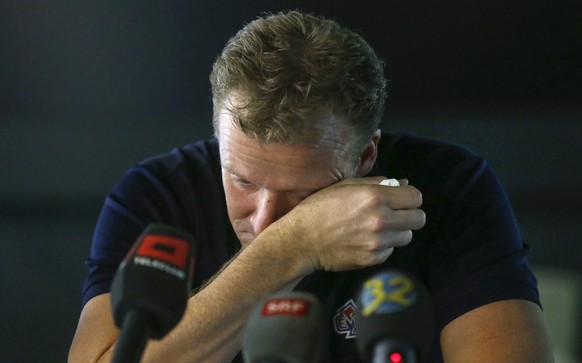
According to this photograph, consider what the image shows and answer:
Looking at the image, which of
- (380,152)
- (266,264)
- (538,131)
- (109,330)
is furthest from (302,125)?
(538,131)

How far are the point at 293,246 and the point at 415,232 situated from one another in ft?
1.02

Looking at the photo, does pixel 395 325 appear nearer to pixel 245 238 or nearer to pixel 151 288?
pixel 151 288

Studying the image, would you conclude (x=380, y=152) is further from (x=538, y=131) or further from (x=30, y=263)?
(x=30, y=263)

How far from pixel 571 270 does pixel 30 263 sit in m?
1.60

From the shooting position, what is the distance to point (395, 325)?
0.76 metres

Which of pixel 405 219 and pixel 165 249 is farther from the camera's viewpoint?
pixel 405 219

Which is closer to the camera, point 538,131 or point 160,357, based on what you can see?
point 160,357

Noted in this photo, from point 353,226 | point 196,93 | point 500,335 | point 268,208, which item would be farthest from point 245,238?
point 196,93

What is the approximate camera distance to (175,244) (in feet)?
2.72

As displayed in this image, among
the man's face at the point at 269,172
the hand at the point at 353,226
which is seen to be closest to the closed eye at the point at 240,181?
the man's face at the point at 269,172

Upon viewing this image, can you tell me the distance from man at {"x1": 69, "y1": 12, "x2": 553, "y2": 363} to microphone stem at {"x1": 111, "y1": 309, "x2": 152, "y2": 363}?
71 cm

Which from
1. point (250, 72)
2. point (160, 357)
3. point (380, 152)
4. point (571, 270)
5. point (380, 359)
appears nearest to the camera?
point (380, 359)

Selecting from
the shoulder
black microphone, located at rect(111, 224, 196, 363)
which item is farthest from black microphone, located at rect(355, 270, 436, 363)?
the shoulder

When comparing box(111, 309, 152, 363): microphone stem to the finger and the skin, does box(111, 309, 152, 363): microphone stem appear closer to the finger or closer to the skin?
the skin
